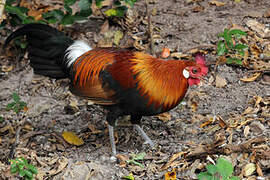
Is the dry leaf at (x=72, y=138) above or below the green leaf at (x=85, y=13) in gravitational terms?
below

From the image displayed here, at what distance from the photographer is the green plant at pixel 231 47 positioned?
18.0 feet

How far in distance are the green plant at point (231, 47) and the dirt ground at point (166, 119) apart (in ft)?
0.61

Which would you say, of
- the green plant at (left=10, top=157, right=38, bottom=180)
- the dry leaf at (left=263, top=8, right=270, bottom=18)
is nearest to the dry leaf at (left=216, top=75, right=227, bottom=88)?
the dry leaf at (left=263, top=8, right=270, bottom=18)

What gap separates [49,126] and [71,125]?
1.10 ft

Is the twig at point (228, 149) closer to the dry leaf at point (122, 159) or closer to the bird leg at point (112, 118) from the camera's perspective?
the dry leaf at point (122, 159)

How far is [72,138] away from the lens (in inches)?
209

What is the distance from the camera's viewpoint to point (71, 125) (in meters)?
5.71

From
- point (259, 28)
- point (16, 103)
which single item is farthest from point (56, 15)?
point (259, 28)

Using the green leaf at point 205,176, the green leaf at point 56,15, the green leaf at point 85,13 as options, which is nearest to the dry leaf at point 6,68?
the green leaf at point 56,15

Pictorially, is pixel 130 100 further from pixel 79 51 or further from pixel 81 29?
pixel 81 29

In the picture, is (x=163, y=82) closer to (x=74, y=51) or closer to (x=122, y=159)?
(x=122, y=159)

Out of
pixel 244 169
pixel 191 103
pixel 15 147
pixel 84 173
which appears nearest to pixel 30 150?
pixel 15 147

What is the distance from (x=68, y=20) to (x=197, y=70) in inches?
121

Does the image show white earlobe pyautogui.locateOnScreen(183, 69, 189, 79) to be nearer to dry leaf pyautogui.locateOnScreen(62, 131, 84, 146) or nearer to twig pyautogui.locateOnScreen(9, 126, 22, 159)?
dry leaf pyautogui.locateOnScreen(62, 131, 84, 146)
